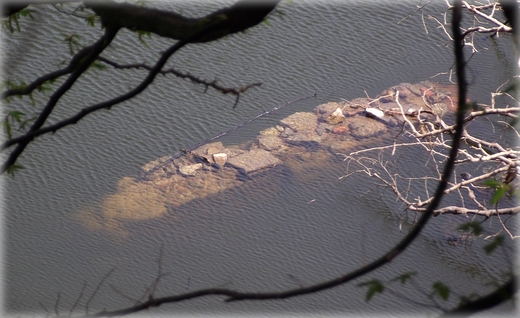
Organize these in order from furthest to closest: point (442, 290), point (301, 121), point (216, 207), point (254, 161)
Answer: point (301, 121), point (254, 161), point (216, 207), point (442, 290)

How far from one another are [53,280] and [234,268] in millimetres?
1119

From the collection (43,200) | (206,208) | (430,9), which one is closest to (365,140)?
(206,208)

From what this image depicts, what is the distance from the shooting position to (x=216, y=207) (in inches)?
178

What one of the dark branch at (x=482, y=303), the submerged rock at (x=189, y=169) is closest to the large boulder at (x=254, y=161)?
the submerged rock at (x=189, y=169)

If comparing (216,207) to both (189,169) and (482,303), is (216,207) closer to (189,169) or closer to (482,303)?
(189,169)

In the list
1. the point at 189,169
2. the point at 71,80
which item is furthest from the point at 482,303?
the point at 189,169

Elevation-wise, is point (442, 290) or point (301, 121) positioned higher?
point (442, 290)

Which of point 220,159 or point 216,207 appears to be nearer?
point 216,207

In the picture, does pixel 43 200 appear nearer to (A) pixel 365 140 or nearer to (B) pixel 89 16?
(A) pixel 365 140

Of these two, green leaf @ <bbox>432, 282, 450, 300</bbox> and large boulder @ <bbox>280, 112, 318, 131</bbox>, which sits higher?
green leaf @ <bbox>432, 282, 450, 300</bbox>

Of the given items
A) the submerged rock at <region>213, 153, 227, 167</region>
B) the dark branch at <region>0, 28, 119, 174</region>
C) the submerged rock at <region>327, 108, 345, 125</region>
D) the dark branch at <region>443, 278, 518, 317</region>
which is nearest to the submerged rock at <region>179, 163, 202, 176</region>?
the submerged rock at <region>213, 153, 227, 167</region>

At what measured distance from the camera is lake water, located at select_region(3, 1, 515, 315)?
385cm

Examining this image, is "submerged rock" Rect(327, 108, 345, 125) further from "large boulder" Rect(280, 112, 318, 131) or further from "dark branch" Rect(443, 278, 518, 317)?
"dark branch" Rect(443, 278, 518, 317)

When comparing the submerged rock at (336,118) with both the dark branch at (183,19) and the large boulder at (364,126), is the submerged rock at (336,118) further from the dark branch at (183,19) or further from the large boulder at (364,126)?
the dark branch at (183,19)
